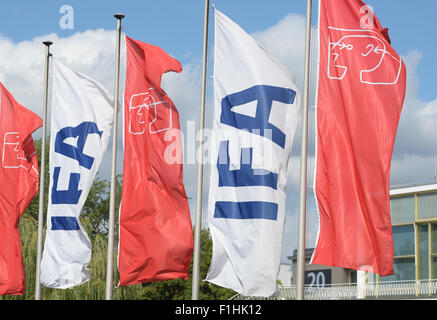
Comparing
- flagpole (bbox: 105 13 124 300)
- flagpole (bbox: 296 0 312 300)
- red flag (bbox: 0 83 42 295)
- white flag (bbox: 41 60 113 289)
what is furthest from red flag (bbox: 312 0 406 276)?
red flag (bbox: 0 83 42 295)

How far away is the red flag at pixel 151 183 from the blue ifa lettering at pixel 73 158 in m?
2.23

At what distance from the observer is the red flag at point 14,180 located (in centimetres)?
2308

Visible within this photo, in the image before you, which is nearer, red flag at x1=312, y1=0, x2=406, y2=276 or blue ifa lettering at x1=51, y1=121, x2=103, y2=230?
red flag at x1=312, y1=0, x2=406, y2=276

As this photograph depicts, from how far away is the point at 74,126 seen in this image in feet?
69.9

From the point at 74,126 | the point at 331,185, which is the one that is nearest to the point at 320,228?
the point at 331,185

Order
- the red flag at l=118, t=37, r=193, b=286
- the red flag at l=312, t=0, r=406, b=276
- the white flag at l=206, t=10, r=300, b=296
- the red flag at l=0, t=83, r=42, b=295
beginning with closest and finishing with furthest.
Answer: the red flag at l=312, t=0, r=406, b=276, the white flag at l=206, t=10, r=300, b=296, the red flag at l=118, t=37, r=193, b=286, the red flag at l=0, t=83, r=42, b=295

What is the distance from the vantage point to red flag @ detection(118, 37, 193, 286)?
60.3 ft

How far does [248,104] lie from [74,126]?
6.58 m

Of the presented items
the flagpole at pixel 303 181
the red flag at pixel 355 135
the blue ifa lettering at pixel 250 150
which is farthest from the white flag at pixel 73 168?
the red flag at pixel 355 135

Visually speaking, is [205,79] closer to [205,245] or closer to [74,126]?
[74,126]

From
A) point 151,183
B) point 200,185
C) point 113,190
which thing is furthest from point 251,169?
point 113,190

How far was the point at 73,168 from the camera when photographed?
20984 millimetres

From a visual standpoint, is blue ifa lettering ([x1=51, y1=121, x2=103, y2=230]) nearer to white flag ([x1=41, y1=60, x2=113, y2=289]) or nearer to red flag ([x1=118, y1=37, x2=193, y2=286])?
white flag ([x1=41, y1=60, x2=113, y2=289])
